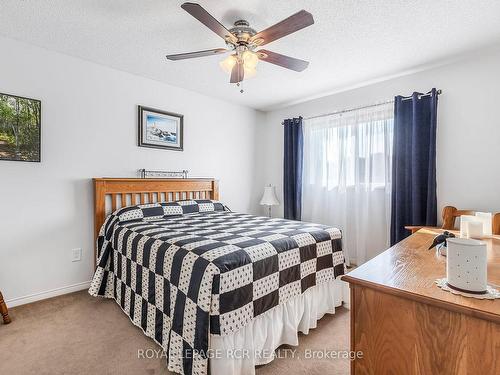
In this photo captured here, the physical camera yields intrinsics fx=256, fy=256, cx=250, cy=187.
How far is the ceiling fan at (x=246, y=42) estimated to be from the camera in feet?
5.17

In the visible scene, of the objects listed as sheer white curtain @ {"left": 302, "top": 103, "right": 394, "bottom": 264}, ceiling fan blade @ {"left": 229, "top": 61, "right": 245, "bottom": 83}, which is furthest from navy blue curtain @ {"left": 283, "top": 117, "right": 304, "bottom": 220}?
ceiling fan blade @ {"left": 229, "top": 61, "right": 245, "bottom": 83}

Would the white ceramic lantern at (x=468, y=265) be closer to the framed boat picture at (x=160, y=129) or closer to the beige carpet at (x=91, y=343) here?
the beige carpet at (x=91, y=343)

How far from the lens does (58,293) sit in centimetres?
250

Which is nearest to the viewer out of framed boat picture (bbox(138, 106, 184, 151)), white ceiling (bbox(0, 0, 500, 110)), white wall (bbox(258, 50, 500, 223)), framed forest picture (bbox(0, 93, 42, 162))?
white ceiling (bbox(0, 0, 500, 110))

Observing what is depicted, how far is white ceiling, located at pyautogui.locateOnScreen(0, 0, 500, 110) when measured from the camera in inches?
71.7

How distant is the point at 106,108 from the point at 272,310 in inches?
104

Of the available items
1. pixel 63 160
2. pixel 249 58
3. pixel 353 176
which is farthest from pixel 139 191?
pixel 353 176

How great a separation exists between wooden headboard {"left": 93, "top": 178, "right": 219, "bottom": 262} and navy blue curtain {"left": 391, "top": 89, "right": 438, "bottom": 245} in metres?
2.36

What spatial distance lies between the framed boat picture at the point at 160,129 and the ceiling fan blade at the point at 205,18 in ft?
5.40

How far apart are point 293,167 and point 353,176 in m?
0.92

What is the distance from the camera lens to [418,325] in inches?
31.4

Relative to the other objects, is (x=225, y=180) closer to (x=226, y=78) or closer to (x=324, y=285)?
(x=226, y=78)

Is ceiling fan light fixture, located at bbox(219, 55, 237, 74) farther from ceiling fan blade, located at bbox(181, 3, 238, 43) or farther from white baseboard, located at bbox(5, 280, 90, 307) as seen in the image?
white baseboard, located at bbox(5, 280, 90, 307)

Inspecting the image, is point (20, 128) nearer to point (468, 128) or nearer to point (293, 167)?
point (293, 167)
